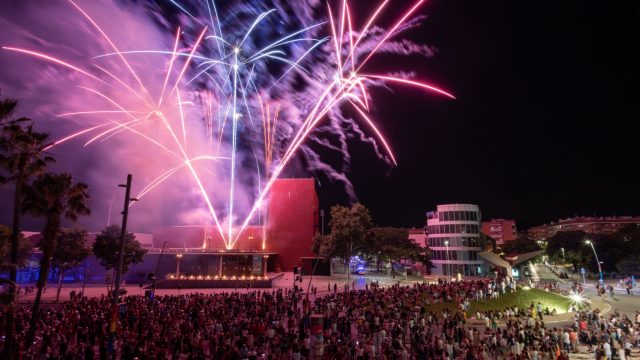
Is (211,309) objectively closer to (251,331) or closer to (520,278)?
(251,331)

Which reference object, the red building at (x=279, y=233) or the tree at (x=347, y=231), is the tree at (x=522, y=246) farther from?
the red building at (x=279, y=233)

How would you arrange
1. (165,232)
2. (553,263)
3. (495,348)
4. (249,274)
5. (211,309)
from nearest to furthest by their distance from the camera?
1. (495,348)
2. (211,309)
3. (249,274)
4. (165,232)
5. (553,263)

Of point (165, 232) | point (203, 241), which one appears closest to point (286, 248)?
point (203, 241)

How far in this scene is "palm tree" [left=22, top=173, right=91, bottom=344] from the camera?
57.3ft

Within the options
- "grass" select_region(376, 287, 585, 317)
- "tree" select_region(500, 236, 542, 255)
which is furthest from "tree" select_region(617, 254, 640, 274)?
"grass" select_region(376, 287, 585, 317)

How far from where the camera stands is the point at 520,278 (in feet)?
180

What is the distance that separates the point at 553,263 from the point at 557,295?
4445cm

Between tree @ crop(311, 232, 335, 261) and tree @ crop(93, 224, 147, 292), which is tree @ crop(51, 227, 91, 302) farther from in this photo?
tree @ crop(311, 232, 335, 261)

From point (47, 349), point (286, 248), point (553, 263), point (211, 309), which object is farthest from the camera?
point (553, 263)

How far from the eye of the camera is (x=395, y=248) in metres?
59.3

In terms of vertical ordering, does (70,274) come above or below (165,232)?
below

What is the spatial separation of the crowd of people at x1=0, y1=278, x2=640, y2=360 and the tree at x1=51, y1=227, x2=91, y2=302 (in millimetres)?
15858

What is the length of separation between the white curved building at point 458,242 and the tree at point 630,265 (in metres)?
21.2

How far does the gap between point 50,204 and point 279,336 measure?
48.0ft
